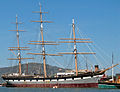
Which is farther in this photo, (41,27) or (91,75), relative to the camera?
(41,27)

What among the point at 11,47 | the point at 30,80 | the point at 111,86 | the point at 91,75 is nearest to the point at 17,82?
the point at 30,80

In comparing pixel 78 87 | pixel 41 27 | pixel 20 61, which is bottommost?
pixel 78 87

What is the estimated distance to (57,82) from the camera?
327ft

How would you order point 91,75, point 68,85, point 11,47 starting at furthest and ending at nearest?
point 11,47 < point 68,85 < point 91,75

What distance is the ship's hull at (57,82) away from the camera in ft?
298

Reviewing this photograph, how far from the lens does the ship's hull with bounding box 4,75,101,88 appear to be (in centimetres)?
9075

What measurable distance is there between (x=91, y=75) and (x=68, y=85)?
30.5 ft

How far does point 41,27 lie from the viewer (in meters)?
110

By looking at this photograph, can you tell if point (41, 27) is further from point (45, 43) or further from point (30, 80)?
point (30, 80)

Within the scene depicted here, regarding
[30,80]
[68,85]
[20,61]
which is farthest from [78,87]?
[20,61]

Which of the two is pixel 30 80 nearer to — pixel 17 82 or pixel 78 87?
pixel 17 82

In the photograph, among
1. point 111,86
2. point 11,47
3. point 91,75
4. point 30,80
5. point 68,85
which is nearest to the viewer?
point 111,86

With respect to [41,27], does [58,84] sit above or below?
below

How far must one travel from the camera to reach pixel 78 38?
97688 millimetres
